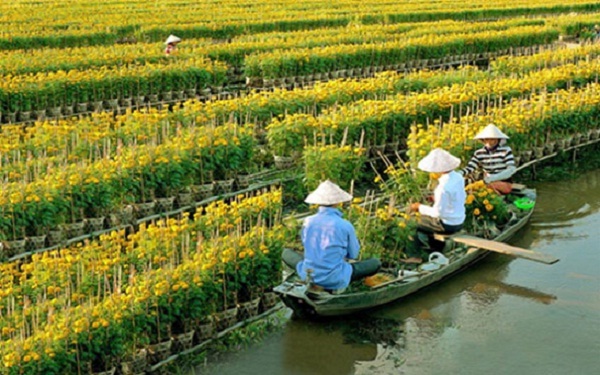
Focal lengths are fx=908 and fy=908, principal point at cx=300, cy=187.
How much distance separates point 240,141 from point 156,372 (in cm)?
620

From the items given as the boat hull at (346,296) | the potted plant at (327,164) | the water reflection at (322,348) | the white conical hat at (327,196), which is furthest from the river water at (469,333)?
the potted plant at (327,164)

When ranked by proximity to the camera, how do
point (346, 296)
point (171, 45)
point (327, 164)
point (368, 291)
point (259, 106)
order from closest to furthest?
point (346, 296) < point (368, 291) < point (327, 164) < point (259, 106) < point (171, 45)

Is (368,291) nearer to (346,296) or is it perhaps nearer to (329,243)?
(346,296)

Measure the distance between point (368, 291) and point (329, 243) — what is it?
0.90 metres

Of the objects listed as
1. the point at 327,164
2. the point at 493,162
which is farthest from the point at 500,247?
the point at 327,164

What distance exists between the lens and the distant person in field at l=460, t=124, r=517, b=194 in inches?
559

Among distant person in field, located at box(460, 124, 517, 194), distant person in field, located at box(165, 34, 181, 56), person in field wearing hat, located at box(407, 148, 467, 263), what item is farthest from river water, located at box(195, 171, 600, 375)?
distant person in field, located at box(165, 34, 181, 56)

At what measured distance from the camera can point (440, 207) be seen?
11.9 meters

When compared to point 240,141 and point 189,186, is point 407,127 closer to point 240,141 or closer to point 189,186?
point 240,141

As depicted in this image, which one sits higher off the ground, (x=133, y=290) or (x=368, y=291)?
(x=133, y=290)

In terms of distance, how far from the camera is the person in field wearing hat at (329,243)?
10.1 metres

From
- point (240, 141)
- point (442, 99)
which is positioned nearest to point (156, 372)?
point (240, 141)

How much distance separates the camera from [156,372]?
30.3 feet

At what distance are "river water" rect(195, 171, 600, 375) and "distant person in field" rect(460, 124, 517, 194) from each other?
67.0 inches
